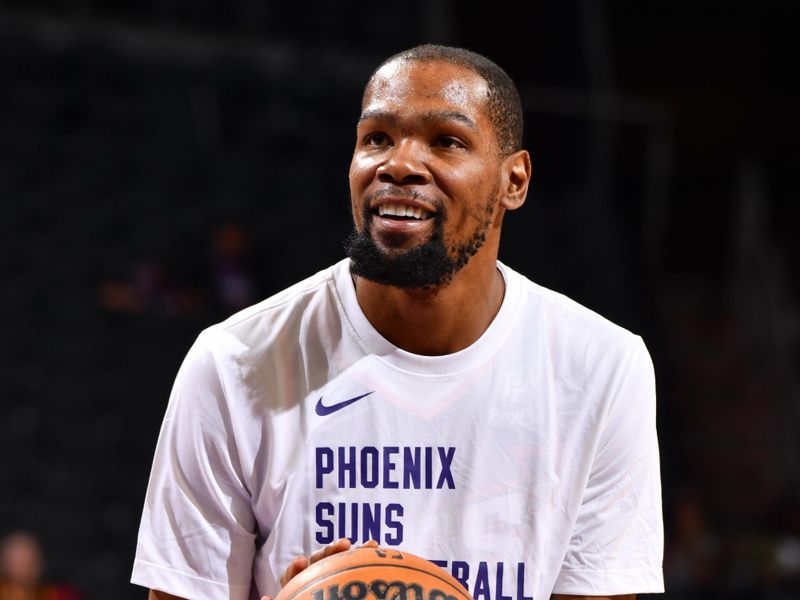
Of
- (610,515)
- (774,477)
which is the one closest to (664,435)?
(774,477)

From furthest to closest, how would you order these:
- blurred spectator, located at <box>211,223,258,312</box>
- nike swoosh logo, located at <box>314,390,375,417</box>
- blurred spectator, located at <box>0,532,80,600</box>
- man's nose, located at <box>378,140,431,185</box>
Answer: blurred spectator, located at <box>211,223,258,312</box> → blurred spectator, located at <box>0,532,80,600</box> → nike swoosh logo, located at <box>314,390,375,417</box> → man's nose, located at <box>378,140,431,185</box>

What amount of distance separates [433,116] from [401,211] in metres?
0.18

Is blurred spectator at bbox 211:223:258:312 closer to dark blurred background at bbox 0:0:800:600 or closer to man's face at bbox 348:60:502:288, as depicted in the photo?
dark blurred background at bbox 0:0:800:600

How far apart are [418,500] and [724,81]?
30.0 ft

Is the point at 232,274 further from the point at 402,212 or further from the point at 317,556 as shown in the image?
the point at 317,556

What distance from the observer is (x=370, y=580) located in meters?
2.00

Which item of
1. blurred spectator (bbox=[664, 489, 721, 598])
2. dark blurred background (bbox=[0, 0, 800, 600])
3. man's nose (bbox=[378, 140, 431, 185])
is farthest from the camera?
dark blurred background (bbox=[0, 0, 800, 600])

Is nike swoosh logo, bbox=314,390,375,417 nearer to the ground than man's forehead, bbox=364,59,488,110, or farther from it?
nearer to the ground

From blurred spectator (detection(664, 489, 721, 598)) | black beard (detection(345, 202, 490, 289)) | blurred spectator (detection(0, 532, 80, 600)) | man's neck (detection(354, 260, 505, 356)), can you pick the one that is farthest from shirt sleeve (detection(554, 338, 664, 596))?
blurred spectator (detection(664, 489, 721, 598))

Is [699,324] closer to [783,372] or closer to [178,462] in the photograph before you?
[783,372]

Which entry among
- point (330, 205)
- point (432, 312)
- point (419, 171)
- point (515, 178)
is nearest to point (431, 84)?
point (419, 171)

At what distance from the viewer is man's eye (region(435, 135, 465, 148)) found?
2227 mm

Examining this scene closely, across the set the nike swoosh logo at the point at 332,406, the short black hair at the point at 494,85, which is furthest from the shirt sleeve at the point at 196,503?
the short black hair at the point at 494,85

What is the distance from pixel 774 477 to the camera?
9.27 metres
